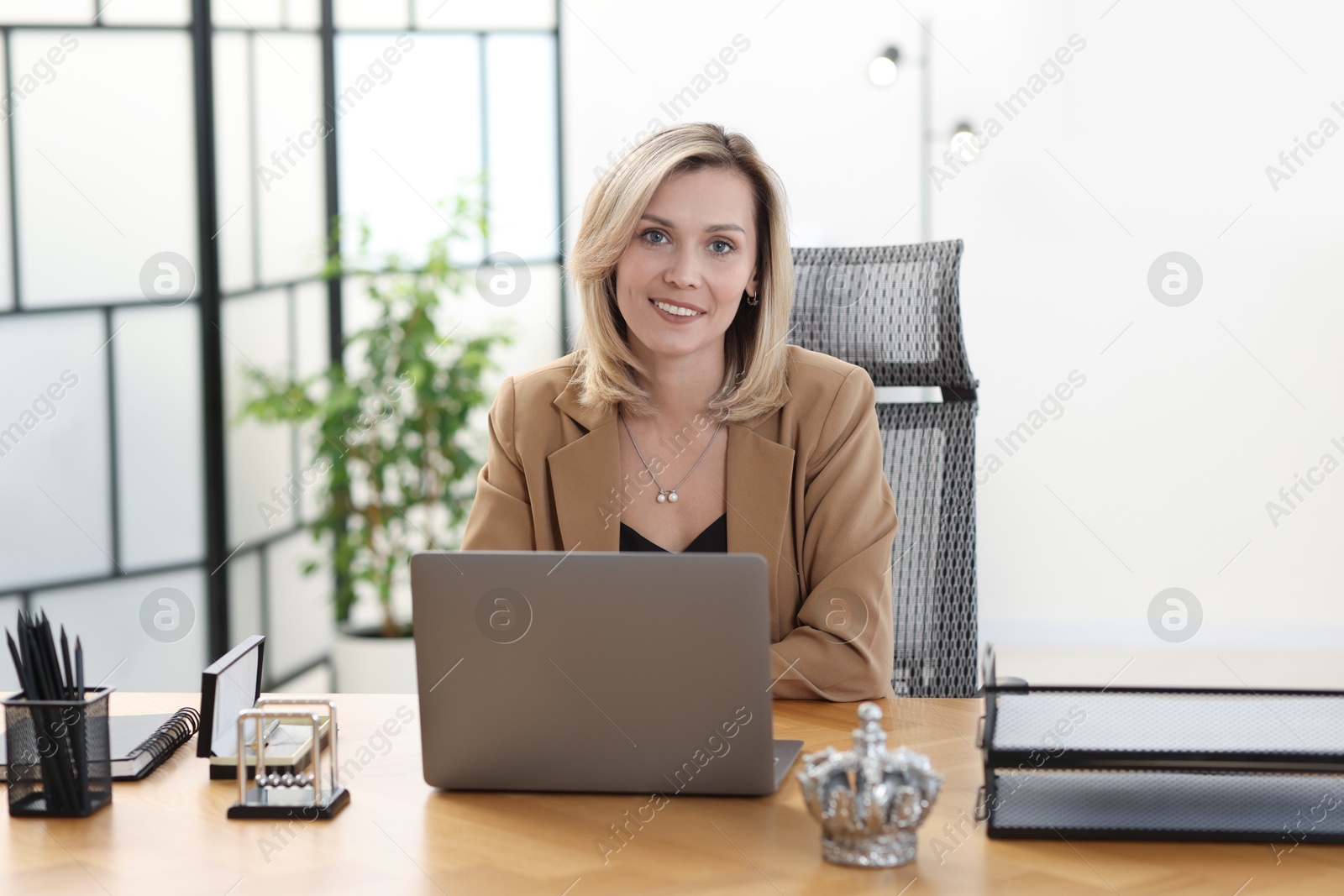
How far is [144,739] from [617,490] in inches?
25.9

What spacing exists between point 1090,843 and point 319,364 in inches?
115

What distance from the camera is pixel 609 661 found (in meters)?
1.02

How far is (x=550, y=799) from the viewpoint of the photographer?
1.08m

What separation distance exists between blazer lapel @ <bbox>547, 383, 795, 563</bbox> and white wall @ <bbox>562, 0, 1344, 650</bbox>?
81.1 inches

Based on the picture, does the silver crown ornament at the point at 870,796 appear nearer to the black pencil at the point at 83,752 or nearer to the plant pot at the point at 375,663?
the black pencil at the point at 83,752

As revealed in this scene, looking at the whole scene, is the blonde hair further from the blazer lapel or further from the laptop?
the laptop

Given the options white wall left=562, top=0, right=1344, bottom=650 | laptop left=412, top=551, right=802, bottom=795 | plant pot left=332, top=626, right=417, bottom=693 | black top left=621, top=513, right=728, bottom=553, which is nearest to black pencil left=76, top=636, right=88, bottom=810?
laptop left=412, top=551, right=802, bottom=795

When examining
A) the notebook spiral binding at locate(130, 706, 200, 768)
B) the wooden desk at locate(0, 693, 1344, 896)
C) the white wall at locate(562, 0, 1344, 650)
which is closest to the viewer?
the wooden desk at locate(0, 693, 1344, 896)

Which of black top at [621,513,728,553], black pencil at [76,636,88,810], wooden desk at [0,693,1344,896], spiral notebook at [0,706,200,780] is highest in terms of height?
black top at [621,513,728,553]

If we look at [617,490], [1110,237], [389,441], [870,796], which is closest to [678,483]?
[617,490]

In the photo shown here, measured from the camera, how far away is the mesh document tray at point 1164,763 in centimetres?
97

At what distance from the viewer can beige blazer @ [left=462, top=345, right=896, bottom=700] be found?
5.19 ft

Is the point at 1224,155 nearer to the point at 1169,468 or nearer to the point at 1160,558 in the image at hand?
the point at 1169,468

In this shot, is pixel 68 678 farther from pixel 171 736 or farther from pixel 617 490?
A: pixel 617 490
